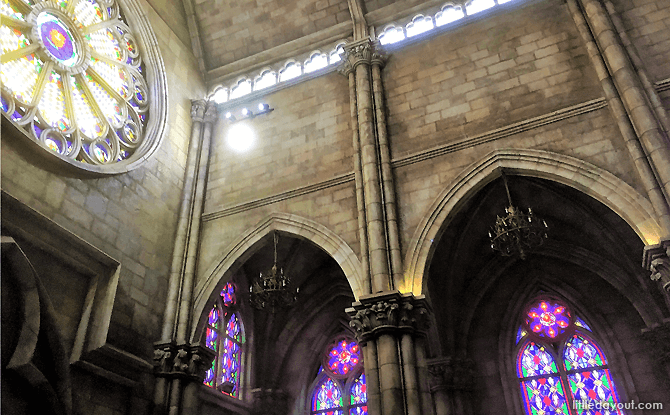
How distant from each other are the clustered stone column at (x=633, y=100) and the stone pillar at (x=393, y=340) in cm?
320

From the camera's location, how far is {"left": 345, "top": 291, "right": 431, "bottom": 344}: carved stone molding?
7.58m

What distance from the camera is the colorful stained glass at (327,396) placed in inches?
473

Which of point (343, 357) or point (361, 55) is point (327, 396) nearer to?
point (343, 357)

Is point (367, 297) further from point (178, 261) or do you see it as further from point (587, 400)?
point (587, 400)

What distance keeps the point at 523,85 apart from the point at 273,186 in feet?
16.1

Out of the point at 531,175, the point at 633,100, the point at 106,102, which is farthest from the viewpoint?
the point at 106,102

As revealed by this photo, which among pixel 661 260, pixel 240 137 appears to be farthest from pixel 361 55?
pixel 661 260

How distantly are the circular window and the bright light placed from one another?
4.83 ft

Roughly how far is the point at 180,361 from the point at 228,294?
2947 mm

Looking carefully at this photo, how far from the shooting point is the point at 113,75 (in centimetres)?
1043

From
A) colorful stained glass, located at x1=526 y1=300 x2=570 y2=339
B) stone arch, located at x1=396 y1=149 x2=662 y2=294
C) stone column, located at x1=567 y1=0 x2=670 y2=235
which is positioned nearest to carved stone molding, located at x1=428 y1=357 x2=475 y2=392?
colorful stained glass, located at x1=526 y1=300 x2=570 y2=339

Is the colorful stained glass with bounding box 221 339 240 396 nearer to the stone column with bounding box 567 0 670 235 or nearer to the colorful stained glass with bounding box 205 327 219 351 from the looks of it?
the colorful stained glass with bounding box 205 327 219 351

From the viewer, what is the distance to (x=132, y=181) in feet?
31.0

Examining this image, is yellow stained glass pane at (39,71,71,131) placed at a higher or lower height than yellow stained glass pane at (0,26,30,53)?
lower
